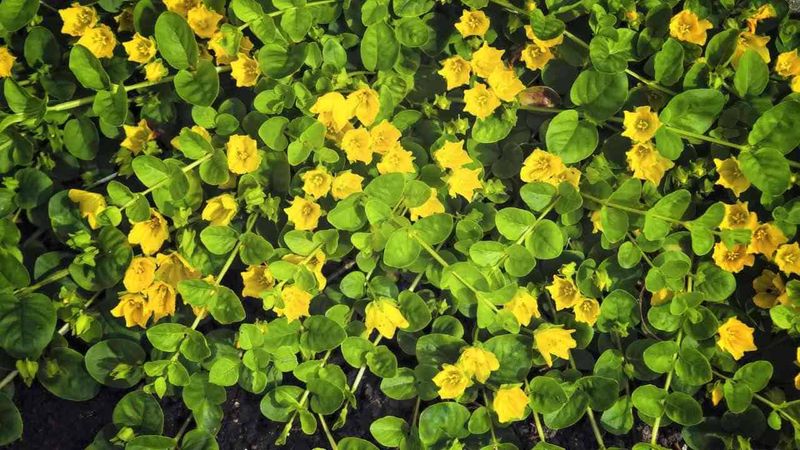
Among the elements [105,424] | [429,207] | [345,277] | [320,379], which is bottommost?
[105,424]

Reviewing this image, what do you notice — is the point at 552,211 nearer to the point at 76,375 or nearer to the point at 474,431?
the point at 474,431

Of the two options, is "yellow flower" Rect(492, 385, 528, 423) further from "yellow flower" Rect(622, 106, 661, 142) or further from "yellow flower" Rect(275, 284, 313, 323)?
"yellow flower" Rect(622, 106, 661, 142)

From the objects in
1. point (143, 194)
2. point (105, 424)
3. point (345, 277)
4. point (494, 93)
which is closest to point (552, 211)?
point (494, 93)

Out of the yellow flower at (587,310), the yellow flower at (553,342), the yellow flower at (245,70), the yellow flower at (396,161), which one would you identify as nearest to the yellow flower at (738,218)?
the yellow flower at (587,310)

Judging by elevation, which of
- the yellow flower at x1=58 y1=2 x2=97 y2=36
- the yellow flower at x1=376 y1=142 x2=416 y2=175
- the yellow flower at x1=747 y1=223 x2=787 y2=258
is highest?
the yellow flower at x1=58 y1=2 x2=97 y2=36

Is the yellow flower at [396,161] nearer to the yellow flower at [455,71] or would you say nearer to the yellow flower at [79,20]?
Result: the yellow flower at [455,71]

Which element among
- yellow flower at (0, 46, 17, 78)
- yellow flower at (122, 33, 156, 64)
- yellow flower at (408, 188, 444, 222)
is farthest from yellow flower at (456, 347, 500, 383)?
yellow flower at (0, 46, 17, 78)
